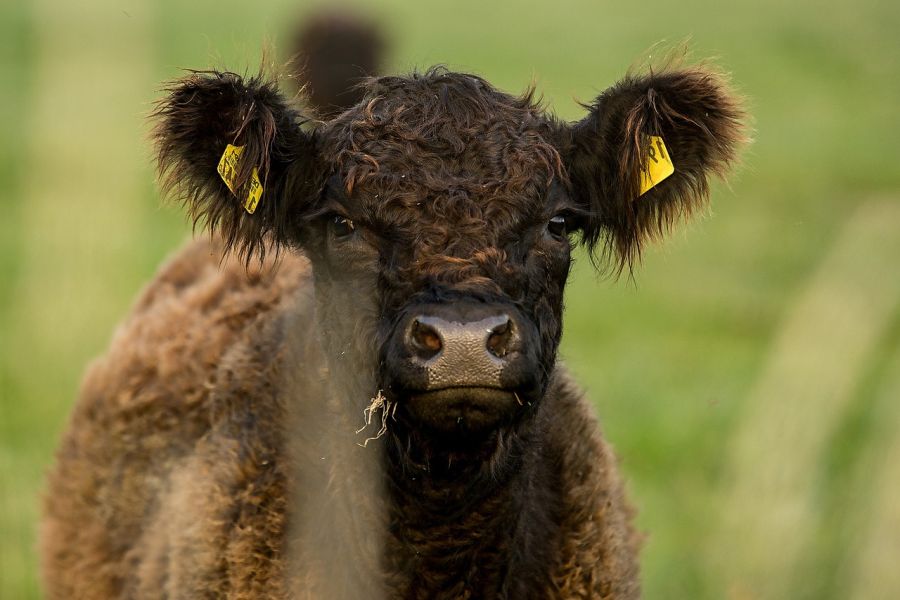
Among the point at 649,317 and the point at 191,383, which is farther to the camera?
the point at 649,317

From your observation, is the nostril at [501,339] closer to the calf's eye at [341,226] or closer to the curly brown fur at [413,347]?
the curly brown fur at [413,347]

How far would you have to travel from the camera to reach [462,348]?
12.0ft

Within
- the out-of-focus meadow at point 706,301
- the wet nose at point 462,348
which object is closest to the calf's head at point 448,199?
the wet nose at point 462,348

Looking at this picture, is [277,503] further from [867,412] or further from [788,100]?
[788,100]

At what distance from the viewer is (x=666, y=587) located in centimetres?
668

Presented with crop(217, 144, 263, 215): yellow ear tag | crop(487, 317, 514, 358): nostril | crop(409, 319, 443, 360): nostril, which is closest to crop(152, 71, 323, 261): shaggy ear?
crop(217, 144, 263, 215): yellow ear tag

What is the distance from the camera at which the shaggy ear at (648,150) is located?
4.61 meters

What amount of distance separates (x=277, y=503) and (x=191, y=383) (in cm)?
99

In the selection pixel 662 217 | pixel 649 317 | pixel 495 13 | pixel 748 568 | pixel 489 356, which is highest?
pixel 495 13

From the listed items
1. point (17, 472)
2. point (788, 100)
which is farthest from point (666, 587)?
point (788, 100)

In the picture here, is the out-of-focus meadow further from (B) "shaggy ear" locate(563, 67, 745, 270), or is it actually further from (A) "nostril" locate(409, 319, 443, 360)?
(A) "nostril" locate(409, 319, 443, 360)

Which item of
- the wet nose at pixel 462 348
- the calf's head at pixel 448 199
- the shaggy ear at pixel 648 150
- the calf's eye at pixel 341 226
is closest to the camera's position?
the wet nose at pixel 462 348

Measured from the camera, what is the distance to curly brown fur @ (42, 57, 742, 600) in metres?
4.09

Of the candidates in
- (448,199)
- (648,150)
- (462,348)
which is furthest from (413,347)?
(648,150)
